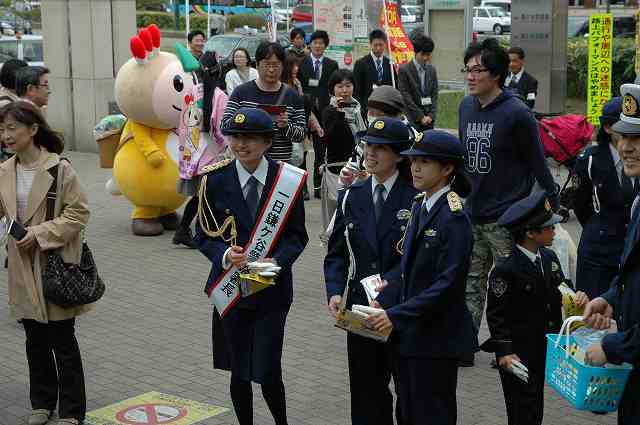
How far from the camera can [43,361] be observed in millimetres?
6211

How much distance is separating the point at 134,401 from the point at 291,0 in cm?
4743

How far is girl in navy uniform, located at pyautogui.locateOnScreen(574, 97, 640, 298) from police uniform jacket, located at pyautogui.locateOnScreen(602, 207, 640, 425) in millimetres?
2124

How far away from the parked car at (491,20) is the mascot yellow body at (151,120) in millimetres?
38709

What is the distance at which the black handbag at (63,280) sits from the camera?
19.6 ft

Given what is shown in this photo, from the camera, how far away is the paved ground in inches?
256

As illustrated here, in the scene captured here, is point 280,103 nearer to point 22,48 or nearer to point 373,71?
point 373,71

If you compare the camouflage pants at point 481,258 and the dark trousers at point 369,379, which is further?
the camouflage pants at point 481,258

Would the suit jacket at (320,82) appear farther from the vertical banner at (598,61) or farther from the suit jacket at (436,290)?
the suit jacket at (436,290)

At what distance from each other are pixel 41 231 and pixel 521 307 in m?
2.75

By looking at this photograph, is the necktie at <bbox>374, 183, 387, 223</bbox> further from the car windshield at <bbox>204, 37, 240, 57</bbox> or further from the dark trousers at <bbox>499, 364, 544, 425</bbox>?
the car windshield at <bbox>204, 37, 240, 57</bbox>

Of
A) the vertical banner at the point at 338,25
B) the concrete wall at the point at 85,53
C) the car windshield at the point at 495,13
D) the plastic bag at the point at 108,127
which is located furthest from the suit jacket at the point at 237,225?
the car windshield at the point at 495,13

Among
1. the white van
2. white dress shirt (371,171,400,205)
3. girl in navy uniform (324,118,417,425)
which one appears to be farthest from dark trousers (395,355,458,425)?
the white van

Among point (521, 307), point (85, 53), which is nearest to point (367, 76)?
point (85, 53)

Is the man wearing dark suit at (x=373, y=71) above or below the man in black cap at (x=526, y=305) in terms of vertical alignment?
above
